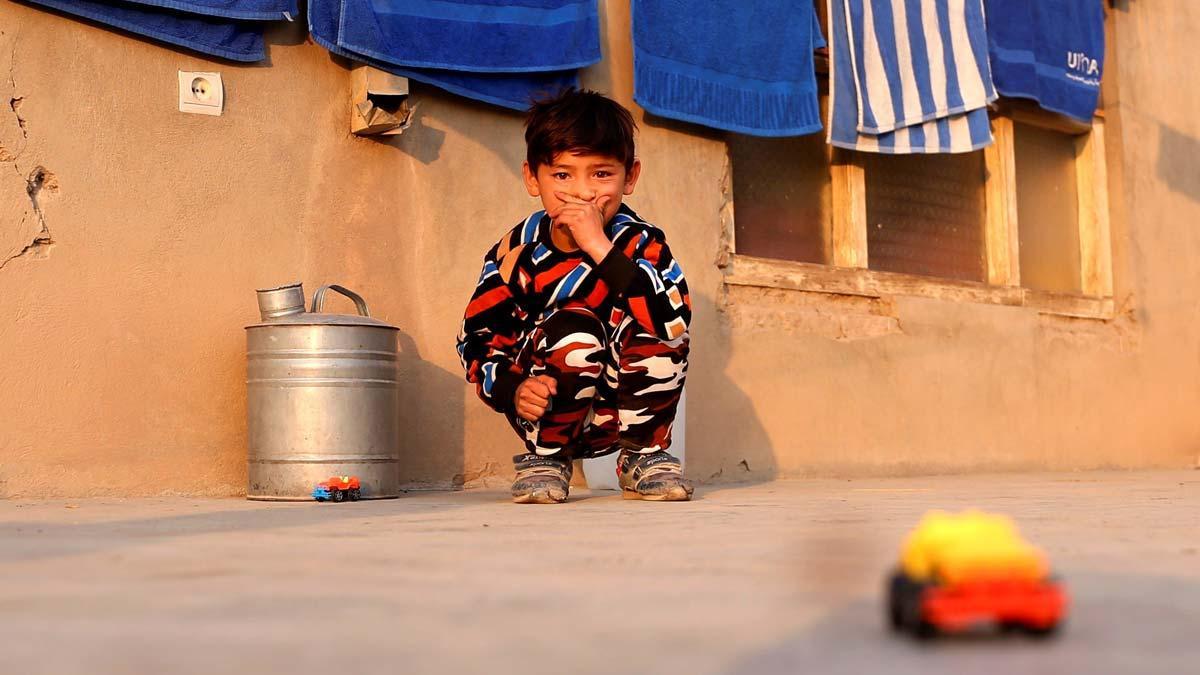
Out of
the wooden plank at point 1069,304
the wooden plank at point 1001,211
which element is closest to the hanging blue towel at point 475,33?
the wooden plank at point 1001,211

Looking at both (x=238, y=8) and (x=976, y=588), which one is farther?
(x=238, y=8)

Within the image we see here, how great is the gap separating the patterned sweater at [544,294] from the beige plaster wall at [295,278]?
831mm

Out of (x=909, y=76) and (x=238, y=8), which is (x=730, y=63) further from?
(x=238, y=8)

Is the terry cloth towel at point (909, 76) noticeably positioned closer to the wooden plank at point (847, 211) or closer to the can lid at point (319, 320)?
the wooden plank at point (847, 211)

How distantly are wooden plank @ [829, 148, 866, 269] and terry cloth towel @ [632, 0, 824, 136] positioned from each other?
0.54 metres

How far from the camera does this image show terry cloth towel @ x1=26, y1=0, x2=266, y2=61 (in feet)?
12.6

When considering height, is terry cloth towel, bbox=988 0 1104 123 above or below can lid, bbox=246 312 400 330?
above

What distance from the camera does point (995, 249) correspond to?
6867 millimetres

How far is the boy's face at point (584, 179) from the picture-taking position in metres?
3.64

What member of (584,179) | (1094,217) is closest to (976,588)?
(584,179)

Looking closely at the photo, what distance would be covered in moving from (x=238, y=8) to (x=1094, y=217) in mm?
5028

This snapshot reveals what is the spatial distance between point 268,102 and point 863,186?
2.88 meters

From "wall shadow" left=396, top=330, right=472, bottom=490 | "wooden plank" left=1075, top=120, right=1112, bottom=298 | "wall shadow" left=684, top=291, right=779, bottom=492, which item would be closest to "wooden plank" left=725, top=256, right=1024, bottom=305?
"wall shadow" left=684, top=291, right=779, bottom=492

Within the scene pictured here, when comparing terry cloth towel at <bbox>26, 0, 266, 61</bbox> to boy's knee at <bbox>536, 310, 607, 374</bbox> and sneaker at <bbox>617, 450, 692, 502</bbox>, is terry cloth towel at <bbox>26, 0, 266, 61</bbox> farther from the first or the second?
sneaker at <bbox>617, 450, 692, 502</bbox>
